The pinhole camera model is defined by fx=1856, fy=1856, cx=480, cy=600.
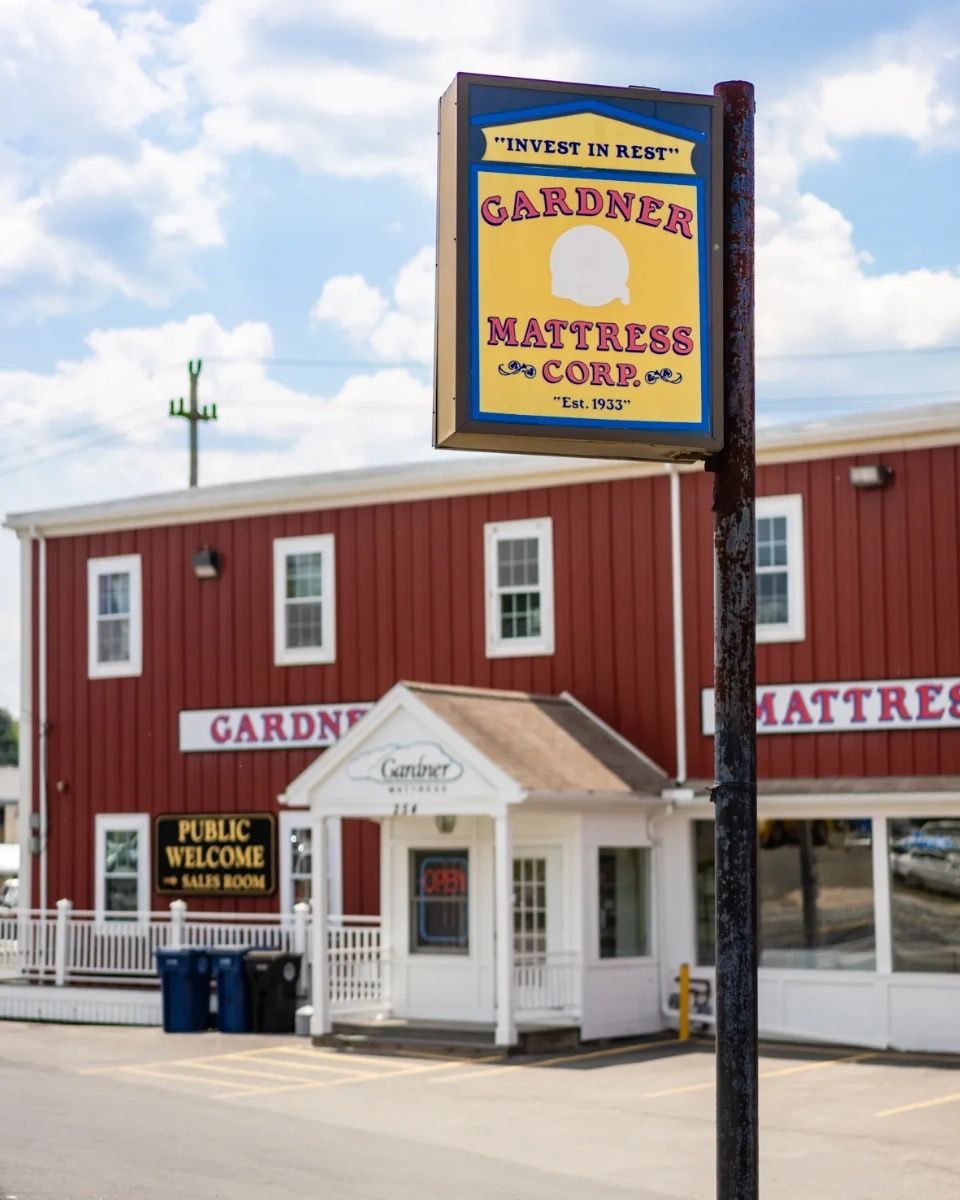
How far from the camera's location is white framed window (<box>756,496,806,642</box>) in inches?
859

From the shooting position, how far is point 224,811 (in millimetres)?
26094

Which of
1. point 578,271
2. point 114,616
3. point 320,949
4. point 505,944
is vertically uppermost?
point 114,616

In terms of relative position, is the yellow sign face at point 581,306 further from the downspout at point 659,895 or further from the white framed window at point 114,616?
the white framed window at point 114,616

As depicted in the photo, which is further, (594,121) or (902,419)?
(902,419)

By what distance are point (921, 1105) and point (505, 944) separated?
16.7 feet

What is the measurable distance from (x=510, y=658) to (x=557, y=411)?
1796 cm

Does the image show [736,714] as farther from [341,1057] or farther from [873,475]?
[873,475]

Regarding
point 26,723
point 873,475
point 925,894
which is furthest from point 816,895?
point 26,723

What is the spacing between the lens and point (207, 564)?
26.4 metres

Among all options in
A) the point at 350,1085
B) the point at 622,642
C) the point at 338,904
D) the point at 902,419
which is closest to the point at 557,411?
the point at 350,1085

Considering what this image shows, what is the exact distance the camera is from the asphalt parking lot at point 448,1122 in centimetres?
1241

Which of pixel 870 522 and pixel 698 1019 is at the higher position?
pixel 870 522

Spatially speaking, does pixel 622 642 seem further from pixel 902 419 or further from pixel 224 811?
pixel 224 811

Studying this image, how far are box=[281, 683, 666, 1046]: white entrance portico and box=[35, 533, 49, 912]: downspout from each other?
6381mm
